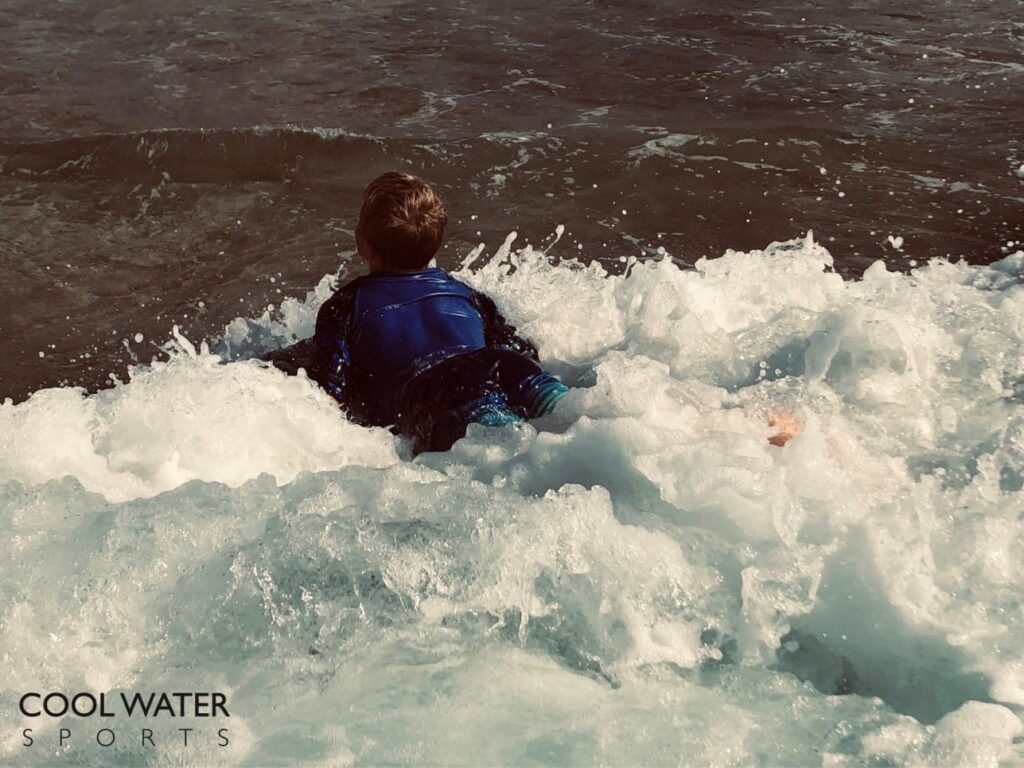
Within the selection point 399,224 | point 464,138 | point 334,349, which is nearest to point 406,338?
point 334,349

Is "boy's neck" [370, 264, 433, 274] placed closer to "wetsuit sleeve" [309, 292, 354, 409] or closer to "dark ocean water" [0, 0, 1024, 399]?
"wetsuit sleeve" [309, 292, 354, 409]

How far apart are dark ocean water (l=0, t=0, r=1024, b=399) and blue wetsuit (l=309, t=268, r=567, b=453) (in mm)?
1719

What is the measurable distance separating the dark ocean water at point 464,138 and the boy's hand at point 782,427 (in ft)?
9.05

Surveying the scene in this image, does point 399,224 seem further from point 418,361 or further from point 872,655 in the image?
point 872,655

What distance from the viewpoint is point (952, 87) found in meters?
9.47

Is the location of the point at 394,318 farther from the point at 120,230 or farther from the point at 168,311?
the point at 120,230

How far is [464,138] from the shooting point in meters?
8.77

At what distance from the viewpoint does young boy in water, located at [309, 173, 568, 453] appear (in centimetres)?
445

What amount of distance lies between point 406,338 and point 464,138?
450 centimetres

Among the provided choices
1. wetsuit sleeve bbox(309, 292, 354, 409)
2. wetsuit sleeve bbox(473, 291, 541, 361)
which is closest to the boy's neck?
wetsuit sleeve bbox(309, 292, 354, 409)

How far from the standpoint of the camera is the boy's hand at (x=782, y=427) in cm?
402

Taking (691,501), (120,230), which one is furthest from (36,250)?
(691,501)

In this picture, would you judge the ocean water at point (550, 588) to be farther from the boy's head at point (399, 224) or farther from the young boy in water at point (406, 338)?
the boy's head at point (399, 224)

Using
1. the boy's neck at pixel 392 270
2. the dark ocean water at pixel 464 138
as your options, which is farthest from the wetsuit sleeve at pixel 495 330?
the dark ocean water at pixel 464 138
